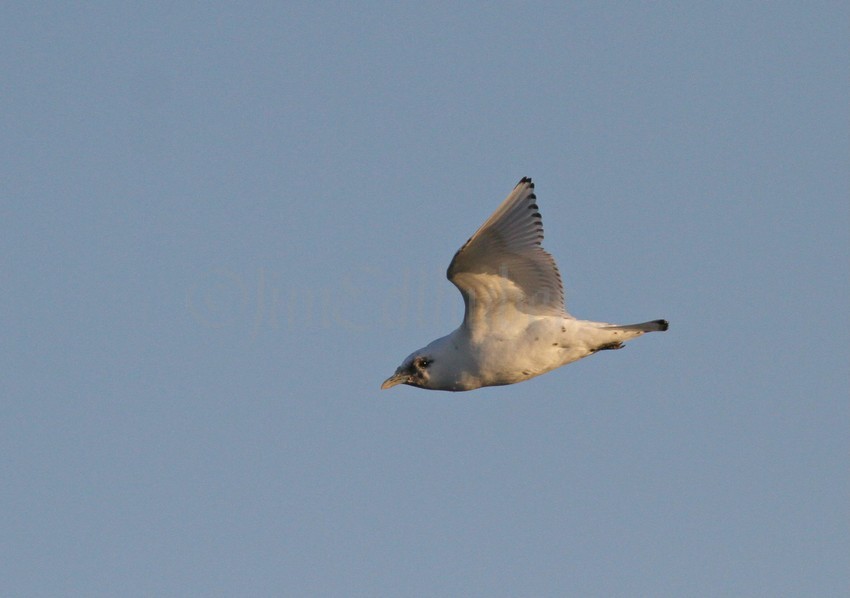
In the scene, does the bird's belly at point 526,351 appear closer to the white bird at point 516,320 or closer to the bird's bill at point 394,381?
the white bird at point 516,320

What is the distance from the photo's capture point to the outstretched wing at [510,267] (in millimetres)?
18453

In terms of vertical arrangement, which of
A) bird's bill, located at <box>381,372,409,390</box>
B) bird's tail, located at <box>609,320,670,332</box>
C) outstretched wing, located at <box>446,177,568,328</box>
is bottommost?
bird's bill, located at <box>381,372,409,390</box>

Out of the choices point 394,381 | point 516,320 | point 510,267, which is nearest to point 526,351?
point 516,320

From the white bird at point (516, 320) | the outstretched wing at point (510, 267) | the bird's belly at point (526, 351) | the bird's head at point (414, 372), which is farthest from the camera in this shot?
the bird's head at point (414, 372)

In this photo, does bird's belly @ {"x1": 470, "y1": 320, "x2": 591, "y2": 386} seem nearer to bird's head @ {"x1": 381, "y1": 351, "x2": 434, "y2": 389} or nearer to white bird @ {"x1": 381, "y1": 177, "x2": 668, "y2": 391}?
white bird @ {"x1": 381, "y1": 177, "x2": 668, "y2": 391}

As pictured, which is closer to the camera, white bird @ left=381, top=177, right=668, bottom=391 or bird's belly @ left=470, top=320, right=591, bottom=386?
white bird @ left=381, top=177, right=668, bottom=391

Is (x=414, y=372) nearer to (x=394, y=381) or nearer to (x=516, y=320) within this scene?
(x=394, y=381)

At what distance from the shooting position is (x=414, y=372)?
1969 centimetres

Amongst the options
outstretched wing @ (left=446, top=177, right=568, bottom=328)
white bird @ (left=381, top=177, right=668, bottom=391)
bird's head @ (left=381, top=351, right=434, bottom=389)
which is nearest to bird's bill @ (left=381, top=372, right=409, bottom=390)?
bird's head @ (left=381, top=351, right=434, bottom=389)

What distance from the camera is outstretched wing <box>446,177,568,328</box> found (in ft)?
60.5

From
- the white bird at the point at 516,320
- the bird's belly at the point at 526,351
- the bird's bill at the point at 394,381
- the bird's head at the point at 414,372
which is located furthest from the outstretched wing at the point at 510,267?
the bird's bill at the point at 394,381

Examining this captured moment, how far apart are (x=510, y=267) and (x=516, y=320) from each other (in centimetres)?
79

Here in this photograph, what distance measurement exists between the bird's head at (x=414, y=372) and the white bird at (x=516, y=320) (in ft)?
0.83

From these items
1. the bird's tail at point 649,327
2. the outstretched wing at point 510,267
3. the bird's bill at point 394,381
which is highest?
the outstretched wing at point 510,267
